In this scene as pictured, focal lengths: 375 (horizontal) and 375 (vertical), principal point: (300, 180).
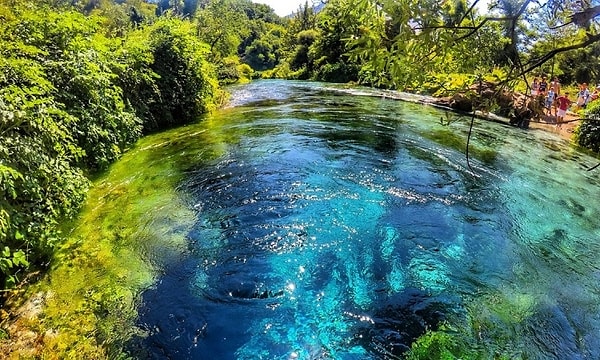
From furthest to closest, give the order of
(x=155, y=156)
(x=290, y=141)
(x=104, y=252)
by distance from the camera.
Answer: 1. (x=290, y=141)
2. (x=155, y=156)
3. (x=104, y=252)

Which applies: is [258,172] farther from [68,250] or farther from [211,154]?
[68,250]

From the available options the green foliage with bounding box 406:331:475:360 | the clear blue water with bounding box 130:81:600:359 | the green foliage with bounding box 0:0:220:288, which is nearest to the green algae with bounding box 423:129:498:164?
the clear blue water with bounding box 130:81:600:359

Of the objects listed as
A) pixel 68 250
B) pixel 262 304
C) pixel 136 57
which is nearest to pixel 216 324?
pixel 262 304

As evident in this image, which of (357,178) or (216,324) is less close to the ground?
(357,178)

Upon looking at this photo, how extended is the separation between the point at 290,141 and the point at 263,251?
667 cm

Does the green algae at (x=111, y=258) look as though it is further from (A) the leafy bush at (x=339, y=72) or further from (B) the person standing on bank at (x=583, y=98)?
(A) the leafy bush at (x=339, y=72)

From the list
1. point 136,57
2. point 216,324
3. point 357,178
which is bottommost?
point 216,324

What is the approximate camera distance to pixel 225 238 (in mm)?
6242

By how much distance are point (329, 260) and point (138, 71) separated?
10755 millimetres

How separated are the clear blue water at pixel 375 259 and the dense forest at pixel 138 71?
6.91 ft

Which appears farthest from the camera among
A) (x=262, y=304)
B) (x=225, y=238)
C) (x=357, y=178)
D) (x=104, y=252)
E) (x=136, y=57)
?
(x=136, y=57)

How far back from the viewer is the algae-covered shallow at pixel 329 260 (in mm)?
4219

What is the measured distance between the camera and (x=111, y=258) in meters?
5.62

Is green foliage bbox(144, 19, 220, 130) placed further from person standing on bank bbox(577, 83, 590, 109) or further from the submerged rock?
person standing on bank bbox(577, 83, 590, 109)
